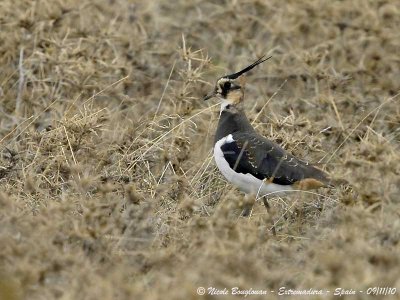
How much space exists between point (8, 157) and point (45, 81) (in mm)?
1385

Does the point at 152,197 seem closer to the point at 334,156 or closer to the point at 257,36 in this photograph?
the point at 334,156

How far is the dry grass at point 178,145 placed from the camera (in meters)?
5.24

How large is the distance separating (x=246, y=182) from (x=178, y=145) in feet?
2.45

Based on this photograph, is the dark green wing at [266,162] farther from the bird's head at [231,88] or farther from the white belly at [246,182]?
the bird's head at [231,88]

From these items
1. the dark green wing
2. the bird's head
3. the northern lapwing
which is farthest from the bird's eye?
the dark green wing

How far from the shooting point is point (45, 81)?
8664 mm

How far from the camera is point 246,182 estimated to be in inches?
271

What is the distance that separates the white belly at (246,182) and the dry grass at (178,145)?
0.11 meters

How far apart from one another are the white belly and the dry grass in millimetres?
113

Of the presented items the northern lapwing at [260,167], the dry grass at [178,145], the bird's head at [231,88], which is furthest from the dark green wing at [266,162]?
the bird's head at [231,88]

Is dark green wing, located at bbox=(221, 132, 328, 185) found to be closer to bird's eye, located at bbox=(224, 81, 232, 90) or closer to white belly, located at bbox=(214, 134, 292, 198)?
white belly, located at bbox=(214, 134, 292, 198)

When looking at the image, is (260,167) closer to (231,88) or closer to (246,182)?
(246,182)

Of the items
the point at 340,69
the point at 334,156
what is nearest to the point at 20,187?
the point at 334,156

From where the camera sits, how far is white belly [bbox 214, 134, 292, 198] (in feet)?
22.4
